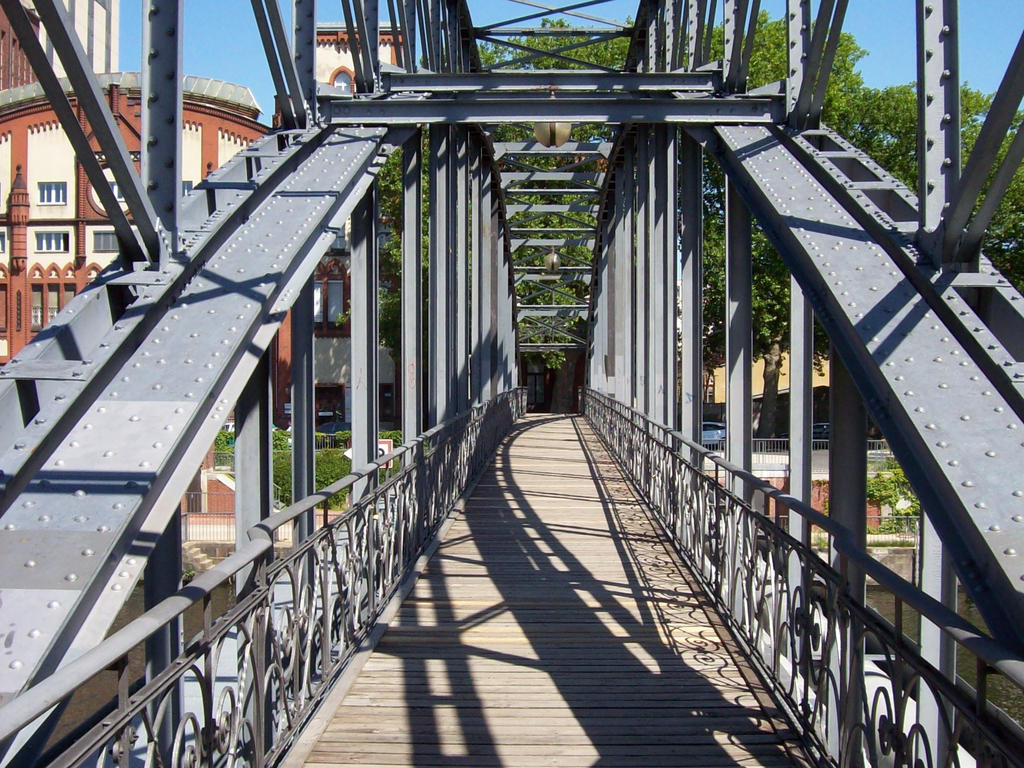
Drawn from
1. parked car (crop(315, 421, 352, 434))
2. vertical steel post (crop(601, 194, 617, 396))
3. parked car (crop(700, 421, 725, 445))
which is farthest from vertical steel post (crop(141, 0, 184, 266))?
parked car (crop(700, 421, 725, 445))

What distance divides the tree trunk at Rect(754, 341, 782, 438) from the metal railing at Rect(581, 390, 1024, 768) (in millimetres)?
26476

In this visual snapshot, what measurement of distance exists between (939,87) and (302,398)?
12.0 feet

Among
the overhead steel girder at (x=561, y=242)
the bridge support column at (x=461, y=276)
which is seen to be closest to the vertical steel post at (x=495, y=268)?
the overhead steel girder at (x=561, y=242)

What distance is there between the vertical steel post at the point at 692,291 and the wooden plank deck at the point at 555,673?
1.27 meters

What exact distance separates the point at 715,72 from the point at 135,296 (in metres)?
5.00

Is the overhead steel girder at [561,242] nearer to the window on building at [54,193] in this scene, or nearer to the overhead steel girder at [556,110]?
the window on building at [54,193]

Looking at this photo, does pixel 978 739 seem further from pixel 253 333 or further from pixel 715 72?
pixel 715 72

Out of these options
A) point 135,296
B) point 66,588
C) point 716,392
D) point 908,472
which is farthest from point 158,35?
point 716,392

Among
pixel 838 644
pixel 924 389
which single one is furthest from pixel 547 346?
pixel 924 389

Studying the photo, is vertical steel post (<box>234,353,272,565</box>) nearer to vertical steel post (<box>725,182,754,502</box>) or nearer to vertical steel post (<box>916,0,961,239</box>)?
vertical steel post (<box>916,0,961,239</box>)

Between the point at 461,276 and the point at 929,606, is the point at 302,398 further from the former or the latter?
the point at 461,276

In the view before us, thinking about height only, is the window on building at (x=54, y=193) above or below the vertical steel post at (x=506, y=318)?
above

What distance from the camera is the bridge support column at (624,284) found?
17266 mm

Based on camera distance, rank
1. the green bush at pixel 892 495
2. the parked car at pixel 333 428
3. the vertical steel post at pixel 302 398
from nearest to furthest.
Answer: the vertical steel post at pixel 302 398 < the green bush at pixel 892 495 < the parked car at pixel 333 428
